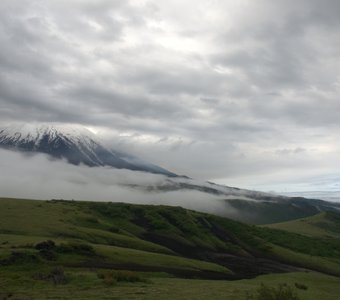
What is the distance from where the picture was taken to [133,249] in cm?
9294

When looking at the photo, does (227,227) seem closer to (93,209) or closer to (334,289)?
(93,209)

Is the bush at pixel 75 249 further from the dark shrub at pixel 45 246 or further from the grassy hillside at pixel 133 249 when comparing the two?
the dark shrub at pixel 45 246

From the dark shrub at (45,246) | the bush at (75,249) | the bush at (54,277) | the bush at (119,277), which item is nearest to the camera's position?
the bush at (54,277)

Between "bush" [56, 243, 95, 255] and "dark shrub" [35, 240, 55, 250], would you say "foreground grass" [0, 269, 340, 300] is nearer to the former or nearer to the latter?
"dark shrub" [35, 240, 55, 250]

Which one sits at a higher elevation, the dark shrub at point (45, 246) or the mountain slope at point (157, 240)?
the dark shrub at point (45, 246)

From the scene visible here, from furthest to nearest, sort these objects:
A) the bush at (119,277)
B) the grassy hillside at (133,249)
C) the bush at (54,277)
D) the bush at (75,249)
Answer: the bush at (75,249) → the grassy hillside at (133,249) → the bush at (119,277) → the bush at (54,277)

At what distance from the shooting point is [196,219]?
180875mm

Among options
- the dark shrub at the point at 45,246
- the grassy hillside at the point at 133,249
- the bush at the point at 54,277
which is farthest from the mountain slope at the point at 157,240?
the bush at the point at 54,277

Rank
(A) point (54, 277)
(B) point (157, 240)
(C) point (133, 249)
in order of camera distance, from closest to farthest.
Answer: (A) point (54, 277) < (C) point (133, 249) < (B) point (157, 240)

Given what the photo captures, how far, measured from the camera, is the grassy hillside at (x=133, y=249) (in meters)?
47.8

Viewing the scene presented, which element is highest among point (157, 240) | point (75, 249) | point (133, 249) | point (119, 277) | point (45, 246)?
point (45, 246)

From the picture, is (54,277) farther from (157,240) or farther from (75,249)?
(157,240)

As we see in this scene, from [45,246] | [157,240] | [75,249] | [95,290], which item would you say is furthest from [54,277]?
[157,240]

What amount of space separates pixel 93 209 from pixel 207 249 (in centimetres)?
5326
